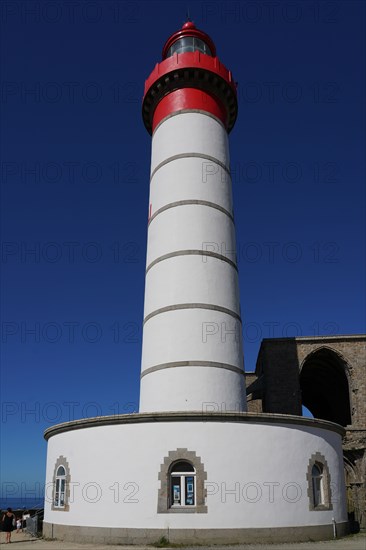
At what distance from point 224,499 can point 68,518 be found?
4.68 metres

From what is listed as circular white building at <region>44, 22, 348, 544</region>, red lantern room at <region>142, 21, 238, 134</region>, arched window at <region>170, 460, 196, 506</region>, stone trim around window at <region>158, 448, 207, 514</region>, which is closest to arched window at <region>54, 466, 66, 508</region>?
circular white building at <region>44, 22, 348, 544</region>

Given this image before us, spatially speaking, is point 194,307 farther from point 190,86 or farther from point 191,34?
point 191,34

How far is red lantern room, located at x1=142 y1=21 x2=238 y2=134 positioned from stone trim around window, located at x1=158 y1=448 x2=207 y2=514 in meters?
13.2

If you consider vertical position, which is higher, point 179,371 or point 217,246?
point 217,246

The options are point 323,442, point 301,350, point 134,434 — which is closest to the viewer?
point 134,434

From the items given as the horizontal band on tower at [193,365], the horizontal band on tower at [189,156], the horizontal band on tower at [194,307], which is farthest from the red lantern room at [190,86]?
the horizontal band on tower at [193,365]

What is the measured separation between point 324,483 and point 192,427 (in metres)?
4.75

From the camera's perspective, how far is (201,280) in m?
17.4

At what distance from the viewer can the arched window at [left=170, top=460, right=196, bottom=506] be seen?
13.2 meters


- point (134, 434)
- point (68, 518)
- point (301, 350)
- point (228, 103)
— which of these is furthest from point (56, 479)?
point (228, 103)

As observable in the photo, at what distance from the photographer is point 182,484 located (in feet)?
43.6

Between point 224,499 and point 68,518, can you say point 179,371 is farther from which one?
point 68,518

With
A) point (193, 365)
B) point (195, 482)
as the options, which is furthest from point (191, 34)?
point (195, 482)

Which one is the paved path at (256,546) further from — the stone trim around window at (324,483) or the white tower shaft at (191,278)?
the white tower shaft at (191,278)
